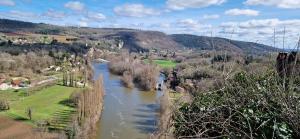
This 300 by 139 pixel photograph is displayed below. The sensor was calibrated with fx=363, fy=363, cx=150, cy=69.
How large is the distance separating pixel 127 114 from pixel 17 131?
26.6ft

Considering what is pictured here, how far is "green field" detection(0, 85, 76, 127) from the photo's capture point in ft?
95.3

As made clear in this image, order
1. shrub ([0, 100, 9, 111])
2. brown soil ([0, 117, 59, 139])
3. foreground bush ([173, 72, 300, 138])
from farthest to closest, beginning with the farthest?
shrub ([0, 100, 9, 111]) < brown soil ([0, 117, 59, 139]) < foreground bush ([173, 72, 300, 138])

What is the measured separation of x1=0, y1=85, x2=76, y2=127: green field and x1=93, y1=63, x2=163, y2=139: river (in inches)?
155

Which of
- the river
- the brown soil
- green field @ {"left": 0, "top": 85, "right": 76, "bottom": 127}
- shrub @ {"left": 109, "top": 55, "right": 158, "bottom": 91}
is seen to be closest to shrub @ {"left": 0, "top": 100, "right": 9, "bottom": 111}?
green field @ {"left": 0, "top": 85, "right": 76, "bottom": 127}

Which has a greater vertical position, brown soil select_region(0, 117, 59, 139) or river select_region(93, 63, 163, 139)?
river select_region(93, 63, 163, 139)

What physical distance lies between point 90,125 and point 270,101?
21.3 meters

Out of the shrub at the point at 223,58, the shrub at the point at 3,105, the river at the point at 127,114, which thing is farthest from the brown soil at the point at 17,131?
the shrub at the point at 223,58

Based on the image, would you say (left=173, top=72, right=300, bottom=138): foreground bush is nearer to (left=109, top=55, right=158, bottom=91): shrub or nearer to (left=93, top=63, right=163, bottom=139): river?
(left=93, top=63, right=163, bottom=139): river

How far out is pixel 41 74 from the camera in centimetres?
5528

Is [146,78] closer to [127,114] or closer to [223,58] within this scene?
[127,114]

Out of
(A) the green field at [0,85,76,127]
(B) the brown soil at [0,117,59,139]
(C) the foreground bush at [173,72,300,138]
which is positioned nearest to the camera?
(C) the foreground bush at [173,72,300,138]

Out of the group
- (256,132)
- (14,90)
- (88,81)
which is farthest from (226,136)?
(88,81)

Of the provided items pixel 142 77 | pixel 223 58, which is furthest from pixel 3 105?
pixel 223 58

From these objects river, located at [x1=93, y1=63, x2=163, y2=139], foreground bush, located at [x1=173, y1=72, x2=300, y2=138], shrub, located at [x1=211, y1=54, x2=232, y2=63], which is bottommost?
river, located at [x1=93, y1=63, x2=163, y2=139]
